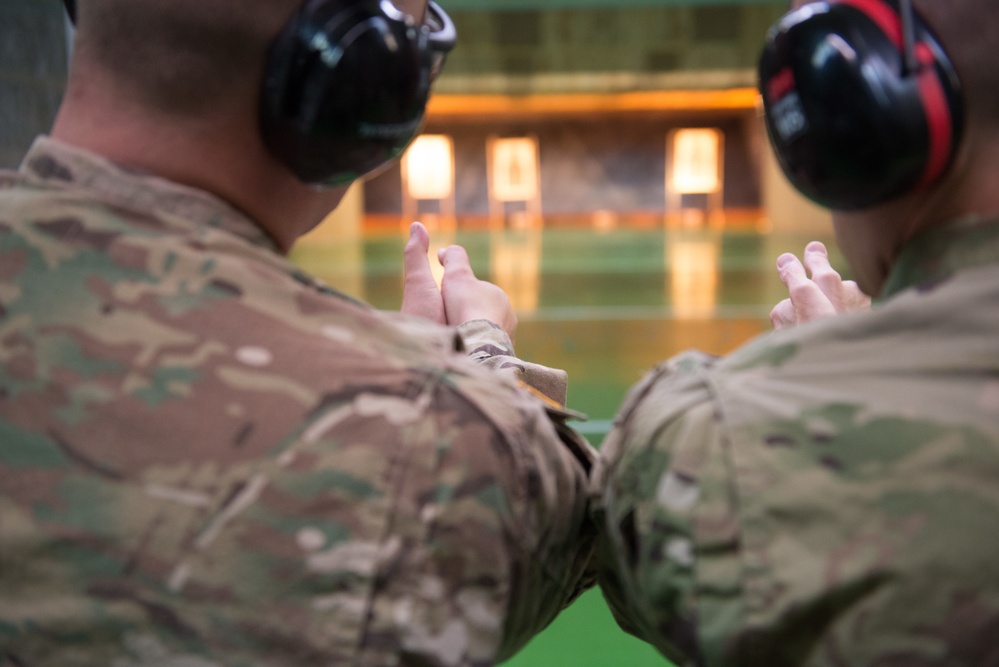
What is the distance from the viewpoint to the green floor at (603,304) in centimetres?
150

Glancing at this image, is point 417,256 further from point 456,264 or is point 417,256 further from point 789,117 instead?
point 789,117

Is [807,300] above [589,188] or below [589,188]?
above

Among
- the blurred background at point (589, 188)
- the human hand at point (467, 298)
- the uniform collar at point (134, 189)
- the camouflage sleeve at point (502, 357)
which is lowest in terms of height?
the blurred background at point (589, 188)

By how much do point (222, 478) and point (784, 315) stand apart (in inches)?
23.5

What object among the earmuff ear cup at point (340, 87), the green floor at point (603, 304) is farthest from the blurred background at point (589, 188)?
the earmuff ear cup at point (340, 87)

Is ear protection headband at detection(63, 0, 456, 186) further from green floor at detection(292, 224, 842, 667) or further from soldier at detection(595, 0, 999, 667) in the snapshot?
green floor at detection(292, 224, 842, 667)

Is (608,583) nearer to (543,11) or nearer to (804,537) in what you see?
(804,537)

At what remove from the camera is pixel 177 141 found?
626 mm

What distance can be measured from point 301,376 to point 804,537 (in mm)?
293

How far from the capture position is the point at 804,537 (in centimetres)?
55

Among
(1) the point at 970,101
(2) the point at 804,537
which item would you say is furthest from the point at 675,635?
(1) the point at 970,101

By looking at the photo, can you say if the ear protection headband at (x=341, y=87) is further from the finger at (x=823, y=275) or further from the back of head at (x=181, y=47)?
the finger at (x=823, y=275)

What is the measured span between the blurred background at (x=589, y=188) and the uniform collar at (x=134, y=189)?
95 cm

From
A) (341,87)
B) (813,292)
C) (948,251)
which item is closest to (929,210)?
(948,251)
